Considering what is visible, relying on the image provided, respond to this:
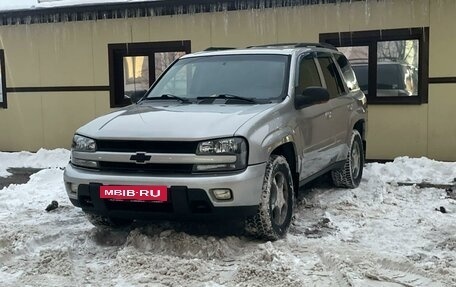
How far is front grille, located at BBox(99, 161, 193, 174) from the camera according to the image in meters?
5.14

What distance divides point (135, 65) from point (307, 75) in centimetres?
571

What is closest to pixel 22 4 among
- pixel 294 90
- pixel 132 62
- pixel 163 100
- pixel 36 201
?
pixel 132 62

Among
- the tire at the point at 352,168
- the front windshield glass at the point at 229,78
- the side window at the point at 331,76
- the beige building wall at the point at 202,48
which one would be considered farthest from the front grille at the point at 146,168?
the beige building wall at the point at 202,48

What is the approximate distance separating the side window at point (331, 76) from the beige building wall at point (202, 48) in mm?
2625

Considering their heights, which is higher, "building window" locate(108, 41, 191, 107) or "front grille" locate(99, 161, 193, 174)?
"building window" locate(108, 41, 191, 107)

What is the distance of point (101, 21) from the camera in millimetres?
11594

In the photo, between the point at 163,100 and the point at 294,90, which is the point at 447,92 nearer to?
the point at 294,90

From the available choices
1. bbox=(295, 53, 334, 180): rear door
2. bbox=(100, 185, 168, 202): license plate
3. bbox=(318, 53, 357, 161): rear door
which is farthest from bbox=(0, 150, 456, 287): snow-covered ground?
bbox=(318, 53, 357, 161): rear door

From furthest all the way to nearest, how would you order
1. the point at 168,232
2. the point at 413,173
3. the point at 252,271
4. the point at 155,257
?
the point at 413,173 → the point at 168,232 → the point at 155,257 → the point at 252,271

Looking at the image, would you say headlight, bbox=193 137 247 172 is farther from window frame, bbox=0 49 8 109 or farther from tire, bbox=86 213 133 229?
window frame, bbox=0 49 8 109

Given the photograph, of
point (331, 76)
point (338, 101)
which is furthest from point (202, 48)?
point (338, 101)

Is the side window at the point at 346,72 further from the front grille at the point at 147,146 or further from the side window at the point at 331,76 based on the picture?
the front grille at the point at 147,146

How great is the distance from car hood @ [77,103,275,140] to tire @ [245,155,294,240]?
0.54 meters

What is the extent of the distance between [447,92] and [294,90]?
4.59m
